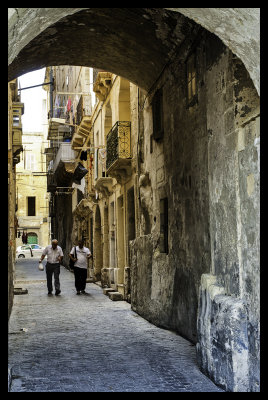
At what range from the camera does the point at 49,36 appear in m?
9.96

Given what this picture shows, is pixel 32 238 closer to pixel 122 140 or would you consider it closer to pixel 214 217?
pixel 122 140

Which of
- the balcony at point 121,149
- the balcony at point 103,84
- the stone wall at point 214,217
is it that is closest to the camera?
the stone wall at point 214,217

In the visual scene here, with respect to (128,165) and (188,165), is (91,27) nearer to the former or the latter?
(188,165)

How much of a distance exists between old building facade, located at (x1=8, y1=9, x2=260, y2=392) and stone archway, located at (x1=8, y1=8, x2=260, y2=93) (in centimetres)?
4

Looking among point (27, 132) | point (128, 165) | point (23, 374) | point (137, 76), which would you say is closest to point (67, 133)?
point (128, 165)

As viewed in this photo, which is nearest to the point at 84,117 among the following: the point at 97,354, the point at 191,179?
the point at 191,179

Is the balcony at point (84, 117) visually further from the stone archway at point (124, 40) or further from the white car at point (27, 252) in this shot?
the white car at point (27, 252)

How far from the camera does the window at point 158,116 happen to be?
11.9 metres

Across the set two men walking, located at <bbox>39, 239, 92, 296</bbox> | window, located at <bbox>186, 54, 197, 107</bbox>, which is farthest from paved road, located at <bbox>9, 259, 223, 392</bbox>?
window, located at <bbox>186, 54, 197, 107</bbox>

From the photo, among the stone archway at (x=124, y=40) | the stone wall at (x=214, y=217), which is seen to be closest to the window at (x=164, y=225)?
the stone wall at (x=214, y=217)

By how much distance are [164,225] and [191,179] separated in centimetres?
245

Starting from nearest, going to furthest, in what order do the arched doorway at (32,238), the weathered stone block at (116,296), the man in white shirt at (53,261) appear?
the weathered stone block at (116,296), the man in white shirt at (53,261), the arched doorway at (32,238)

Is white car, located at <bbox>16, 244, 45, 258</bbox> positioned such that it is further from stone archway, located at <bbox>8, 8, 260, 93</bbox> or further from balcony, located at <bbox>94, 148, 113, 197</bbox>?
stone archway, located at <bbox>8, 8, 260, 93</bbox>

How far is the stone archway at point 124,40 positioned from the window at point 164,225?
2657 millimetres
